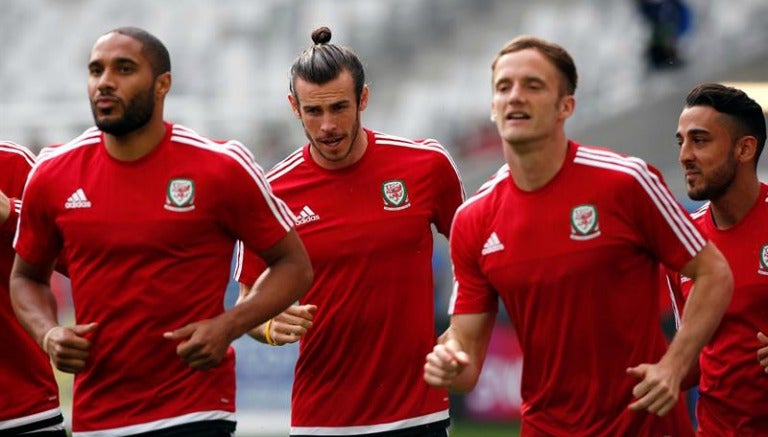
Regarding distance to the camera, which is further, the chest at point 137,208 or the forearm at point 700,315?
the chest at point 137,208

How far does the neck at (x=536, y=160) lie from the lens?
5.81 m

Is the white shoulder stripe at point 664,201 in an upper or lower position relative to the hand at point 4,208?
lower

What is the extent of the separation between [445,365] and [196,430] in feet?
3.39

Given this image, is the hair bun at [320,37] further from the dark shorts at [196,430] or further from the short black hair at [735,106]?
the dark shorts at [196,430]

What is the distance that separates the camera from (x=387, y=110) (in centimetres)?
2055

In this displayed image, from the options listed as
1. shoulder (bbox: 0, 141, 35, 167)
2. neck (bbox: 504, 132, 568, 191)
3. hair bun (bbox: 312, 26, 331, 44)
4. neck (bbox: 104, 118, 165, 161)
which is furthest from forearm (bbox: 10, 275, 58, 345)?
Result: hair bun (bbox: 312, 26, 331, 44)

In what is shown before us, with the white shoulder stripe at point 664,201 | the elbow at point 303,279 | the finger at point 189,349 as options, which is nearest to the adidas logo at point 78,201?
the finger at point 189,349

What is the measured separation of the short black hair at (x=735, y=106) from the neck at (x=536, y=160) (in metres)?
1.23

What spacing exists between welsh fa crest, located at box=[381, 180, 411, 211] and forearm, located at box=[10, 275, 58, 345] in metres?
1.71

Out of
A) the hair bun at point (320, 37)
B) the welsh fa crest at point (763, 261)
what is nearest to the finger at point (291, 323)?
the hair bun at point (320, 37)

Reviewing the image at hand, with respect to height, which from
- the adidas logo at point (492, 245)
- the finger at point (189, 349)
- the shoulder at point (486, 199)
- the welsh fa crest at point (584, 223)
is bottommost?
the finger at point (189, 349)

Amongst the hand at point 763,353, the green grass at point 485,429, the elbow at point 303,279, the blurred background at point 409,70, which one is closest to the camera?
the elbow at point 303,279

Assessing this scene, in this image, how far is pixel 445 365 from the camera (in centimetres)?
555

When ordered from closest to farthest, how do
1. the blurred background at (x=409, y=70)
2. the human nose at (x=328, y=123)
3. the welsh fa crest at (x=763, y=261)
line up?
the welsh fa crest at (x=763, y=261) → the human nose at (x=328, y=123) → the blurred background at (x=409, y=70)
